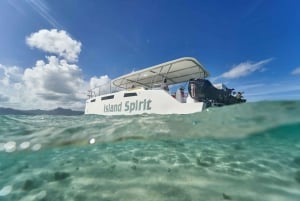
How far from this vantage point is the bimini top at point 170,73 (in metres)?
11.0

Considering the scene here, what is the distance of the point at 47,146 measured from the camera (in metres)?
5.20

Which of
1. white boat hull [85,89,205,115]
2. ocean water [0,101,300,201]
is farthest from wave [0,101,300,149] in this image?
white boat hull [85,89,205,115]

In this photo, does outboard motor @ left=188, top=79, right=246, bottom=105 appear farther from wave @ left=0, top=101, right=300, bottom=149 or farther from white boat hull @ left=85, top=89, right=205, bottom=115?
wave @ left=0, top=101, right=300, bottom=149

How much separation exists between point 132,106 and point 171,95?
2.99 metres

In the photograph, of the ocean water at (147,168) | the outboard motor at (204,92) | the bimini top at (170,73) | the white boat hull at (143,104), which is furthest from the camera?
the bimini top at (170,73)

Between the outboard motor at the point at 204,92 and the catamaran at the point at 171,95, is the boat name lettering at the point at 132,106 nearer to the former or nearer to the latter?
the catamaran at the point at 171,95

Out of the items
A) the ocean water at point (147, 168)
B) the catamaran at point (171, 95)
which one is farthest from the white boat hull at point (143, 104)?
the ocean water at point (147, 168)

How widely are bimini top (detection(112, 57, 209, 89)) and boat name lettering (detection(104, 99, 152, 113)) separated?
2.16m

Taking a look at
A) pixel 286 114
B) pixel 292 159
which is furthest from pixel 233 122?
pixel 292 159

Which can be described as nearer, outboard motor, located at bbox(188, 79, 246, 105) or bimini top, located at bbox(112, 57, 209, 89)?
outboard motor, located at bbox(188, 79, 246, 105)

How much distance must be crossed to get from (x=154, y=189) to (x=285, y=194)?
5.36 ft

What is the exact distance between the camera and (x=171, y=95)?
10992 millimetres

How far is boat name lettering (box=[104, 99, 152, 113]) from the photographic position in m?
11.5

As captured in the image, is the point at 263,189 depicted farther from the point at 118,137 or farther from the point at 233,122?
the point at 233,122
